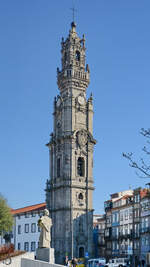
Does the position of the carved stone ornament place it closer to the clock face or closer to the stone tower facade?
the stone tower facade

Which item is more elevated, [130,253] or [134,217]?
[134,217]

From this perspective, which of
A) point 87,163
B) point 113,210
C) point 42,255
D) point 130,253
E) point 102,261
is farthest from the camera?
point 113,210

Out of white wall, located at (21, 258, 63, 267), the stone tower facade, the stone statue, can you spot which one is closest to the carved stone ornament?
the stone tower facade

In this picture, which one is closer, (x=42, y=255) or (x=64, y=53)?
(x=42, y=255)

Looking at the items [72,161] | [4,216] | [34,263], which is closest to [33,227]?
[72,161]

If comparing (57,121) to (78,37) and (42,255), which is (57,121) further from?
(42,255)

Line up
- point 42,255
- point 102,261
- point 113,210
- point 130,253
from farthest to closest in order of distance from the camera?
point 113,210 < point 130,253 < point 102,261 < point 42,255

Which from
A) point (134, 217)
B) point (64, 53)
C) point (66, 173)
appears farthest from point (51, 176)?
point (64, 53)

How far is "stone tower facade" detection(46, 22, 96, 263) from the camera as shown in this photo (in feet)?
245

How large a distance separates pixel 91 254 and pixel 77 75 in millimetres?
31214

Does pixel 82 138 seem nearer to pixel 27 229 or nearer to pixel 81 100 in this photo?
pixel 81 100

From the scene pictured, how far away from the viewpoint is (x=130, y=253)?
73.9 metres

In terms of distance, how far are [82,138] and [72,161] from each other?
181 inches

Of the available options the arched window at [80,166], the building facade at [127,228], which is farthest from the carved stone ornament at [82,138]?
the building facade at [127,228]
